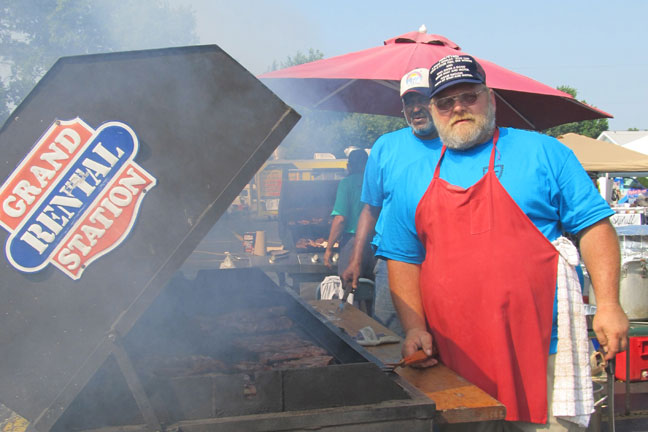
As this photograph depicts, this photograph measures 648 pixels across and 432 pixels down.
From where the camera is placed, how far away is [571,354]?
81.9 inches

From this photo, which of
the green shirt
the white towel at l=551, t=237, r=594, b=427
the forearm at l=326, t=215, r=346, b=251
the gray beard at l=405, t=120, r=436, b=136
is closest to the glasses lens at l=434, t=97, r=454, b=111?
the gray beard at l=405, t=120, r=436, b=136

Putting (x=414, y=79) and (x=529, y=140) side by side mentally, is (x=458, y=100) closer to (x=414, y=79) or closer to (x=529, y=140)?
(x=529, y=140)

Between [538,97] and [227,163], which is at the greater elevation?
[538,97]

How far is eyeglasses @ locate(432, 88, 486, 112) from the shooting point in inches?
→ 90.3

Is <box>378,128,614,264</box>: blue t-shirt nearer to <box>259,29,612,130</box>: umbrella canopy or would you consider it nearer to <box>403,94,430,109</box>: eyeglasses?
<box>403,94,430,109</box>: eyeglasses

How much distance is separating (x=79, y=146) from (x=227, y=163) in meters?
0.43

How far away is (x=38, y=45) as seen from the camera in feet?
6.85

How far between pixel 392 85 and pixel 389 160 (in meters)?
3.53

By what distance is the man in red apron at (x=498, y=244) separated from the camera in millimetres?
2064

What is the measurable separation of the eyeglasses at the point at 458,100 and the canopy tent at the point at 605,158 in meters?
9.47

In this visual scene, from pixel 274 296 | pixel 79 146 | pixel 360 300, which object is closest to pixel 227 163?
pixel 79 146

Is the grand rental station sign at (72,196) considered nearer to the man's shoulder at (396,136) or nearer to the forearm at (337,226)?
the man's shoulder at (396,136)

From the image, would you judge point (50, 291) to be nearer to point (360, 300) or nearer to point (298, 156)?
point (360, 300)

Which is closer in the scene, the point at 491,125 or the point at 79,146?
the point at 79,146
